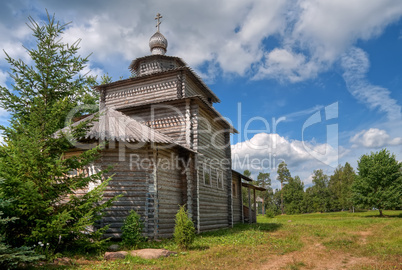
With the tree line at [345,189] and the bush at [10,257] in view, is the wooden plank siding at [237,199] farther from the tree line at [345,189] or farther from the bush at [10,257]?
the bush at [10,257]

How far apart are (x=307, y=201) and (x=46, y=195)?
50.9 m

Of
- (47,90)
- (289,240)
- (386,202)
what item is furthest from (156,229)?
(386,202)

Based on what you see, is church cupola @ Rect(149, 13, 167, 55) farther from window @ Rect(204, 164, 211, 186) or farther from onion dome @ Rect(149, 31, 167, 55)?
window @ Rect(204, 164, 211, 186)

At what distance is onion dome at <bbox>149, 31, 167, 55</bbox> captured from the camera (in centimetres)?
1958

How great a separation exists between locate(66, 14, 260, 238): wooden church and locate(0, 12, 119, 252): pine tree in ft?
7.93

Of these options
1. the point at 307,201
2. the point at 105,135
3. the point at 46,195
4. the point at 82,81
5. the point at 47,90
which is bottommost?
the point at 307,201

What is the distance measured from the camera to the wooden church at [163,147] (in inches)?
468

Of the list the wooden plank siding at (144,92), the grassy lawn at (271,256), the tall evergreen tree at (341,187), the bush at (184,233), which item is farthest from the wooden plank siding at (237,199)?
the tall evergreen tree at (341,187)

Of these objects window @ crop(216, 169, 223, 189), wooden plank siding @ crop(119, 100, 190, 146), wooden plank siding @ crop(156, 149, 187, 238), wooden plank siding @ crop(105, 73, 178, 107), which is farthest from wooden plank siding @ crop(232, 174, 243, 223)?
wooden plank siding @ crop(105, 73, 178, 107)

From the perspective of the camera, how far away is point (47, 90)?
1001cm

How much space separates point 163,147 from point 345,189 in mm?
48655

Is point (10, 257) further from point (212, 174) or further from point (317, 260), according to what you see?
point (212, 174)

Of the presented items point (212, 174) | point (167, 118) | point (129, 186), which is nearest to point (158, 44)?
point (167, 118)

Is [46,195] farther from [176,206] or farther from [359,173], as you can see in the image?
[359,173]
